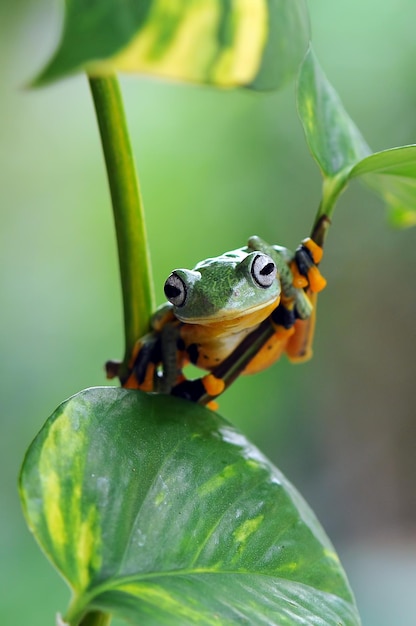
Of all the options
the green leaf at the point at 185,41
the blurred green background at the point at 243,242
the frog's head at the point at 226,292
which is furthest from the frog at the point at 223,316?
the blurred green background at the point at 243,242

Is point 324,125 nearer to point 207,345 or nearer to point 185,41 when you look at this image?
point 207,345

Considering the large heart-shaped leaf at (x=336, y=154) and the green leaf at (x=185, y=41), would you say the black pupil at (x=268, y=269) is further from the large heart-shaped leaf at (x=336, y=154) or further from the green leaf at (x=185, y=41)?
the green leaf at (x=185, y=41)

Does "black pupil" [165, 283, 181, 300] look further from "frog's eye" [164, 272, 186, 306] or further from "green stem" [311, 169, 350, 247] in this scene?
"green stem" [311, 169, 350, 247]

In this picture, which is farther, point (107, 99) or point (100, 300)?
point (100, 300)

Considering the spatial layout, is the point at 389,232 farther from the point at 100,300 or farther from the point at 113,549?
the point at 113,549

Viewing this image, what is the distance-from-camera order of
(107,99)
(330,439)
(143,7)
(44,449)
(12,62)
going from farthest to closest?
(330,439), (12,62), (107,99), (44,449), (143,7)

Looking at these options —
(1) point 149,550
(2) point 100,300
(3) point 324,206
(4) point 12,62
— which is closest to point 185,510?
(1) point 149,550

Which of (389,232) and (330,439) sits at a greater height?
(389,232)

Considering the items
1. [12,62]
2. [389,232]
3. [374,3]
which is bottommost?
[389,232]
